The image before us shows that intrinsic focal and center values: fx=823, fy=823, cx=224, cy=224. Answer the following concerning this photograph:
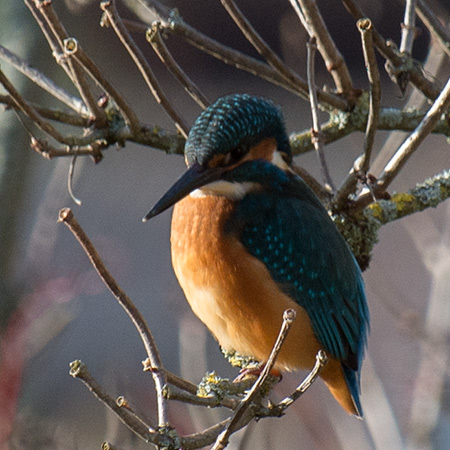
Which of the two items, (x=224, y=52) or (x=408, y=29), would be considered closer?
(x=224, y=52)

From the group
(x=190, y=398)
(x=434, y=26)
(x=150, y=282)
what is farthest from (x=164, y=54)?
(x=150, y=282)

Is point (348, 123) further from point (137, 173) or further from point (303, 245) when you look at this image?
point (137, 173)

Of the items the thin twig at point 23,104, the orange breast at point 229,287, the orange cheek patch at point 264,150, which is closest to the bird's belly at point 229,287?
the orange breast at point 229,287

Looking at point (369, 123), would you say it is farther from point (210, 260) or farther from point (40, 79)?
point (40, 79)

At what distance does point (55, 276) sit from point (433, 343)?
5.73ft

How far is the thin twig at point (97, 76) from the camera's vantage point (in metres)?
2.02

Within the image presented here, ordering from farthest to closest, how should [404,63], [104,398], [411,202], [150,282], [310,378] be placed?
[150,282], [411,202], [404,63], [310,378], [104,398]

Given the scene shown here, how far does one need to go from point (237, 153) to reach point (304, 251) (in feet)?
1.22

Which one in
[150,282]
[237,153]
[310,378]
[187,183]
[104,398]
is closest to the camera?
[104,398]

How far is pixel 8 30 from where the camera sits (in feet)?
9.39

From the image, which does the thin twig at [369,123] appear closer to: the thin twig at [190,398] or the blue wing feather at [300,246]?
the blue wing feather at [300,246]

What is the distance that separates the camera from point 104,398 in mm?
1414

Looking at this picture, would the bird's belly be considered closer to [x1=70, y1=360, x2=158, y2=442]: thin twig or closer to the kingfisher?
the kingfisher

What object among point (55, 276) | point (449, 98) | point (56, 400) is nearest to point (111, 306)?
point (56, 400)
